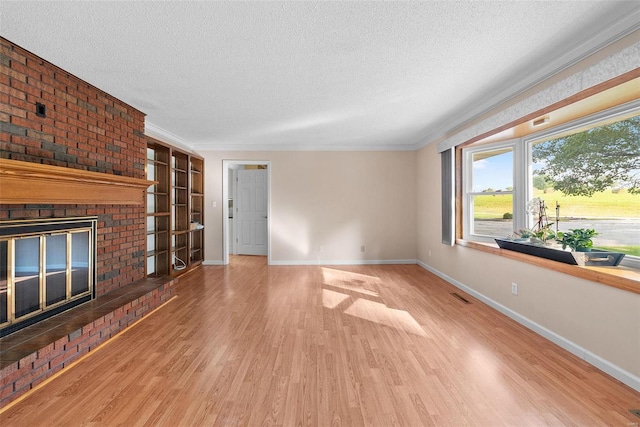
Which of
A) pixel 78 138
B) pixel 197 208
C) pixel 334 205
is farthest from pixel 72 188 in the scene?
pixel 334 205

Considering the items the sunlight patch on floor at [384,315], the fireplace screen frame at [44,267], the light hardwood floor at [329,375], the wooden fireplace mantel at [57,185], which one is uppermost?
the wooden fireplace mantel at [57,185]

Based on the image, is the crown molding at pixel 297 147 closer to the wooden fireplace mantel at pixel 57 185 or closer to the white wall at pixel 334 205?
the white wall at pixel 334 205

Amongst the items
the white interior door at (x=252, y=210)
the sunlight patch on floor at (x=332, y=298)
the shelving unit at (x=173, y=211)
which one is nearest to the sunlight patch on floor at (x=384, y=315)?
the sunlight patch on floor at (x=332, y=298)

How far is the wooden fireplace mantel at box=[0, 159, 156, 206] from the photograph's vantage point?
2035 mm

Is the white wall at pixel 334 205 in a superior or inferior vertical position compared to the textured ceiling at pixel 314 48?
inferior

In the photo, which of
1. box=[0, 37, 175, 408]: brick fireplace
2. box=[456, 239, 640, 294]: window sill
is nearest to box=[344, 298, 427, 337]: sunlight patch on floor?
box=[456, 239, 640, 294]: window sill

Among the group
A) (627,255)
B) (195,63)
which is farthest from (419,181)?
(195,63)

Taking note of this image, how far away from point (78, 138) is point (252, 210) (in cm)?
442

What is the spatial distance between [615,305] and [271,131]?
4.37 metres

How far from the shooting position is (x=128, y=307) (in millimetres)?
2971

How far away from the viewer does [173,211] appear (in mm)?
5199

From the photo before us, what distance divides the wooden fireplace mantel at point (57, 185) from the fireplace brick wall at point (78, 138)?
194mm

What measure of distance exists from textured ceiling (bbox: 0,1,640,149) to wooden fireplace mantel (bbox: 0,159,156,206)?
94cm

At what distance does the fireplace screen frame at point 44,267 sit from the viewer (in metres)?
2.22
